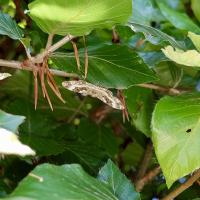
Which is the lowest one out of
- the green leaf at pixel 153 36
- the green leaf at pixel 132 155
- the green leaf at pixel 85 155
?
the green leaf at pixel 132 155

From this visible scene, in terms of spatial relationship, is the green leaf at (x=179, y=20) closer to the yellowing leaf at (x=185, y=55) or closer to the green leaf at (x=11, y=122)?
the yellowing leaf at (x=185, y=55)

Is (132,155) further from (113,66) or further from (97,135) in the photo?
(113,66)

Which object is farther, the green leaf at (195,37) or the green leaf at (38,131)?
the green leaf at (38,131)

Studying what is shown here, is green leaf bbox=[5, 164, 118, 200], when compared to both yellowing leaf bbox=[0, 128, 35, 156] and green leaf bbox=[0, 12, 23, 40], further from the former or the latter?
green leaf bbox=[0, 12, 23, 40]

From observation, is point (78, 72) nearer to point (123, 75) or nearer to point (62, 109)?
point (123, 75)

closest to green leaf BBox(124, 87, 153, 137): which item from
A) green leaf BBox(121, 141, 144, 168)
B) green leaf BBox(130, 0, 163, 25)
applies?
green leaf BBox(130, 0, 163, 25)

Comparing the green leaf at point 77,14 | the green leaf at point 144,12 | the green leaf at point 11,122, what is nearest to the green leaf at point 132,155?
the green leaf at point 144,12

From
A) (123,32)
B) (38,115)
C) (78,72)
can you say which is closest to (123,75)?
(78,72)
